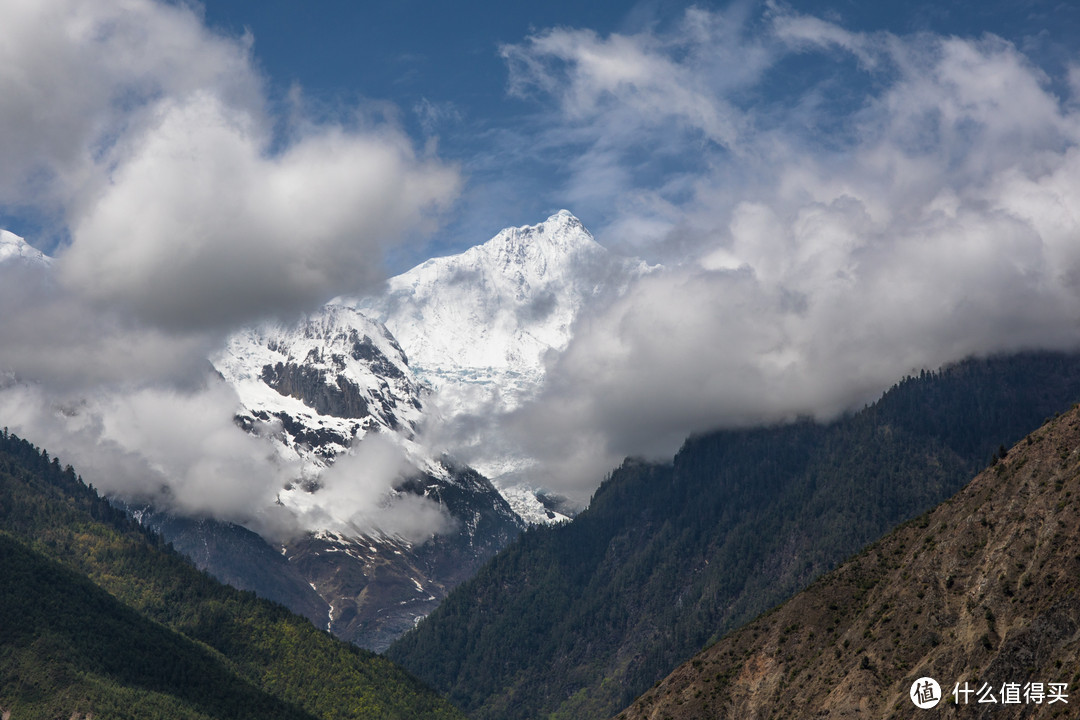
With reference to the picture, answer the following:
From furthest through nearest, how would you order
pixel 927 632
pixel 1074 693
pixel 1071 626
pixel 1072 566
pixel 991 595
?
pixel 927 632, pixel 991 595, pixel 1072 566, pixel 1071 626, pixel 1074 693

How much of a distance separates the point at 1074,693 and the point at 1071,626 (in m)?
12.9

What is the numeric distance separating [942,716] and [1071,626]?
25306mm

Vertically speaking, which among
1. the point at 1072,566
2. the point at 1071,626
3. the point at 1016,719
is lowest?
the point at 1016,719

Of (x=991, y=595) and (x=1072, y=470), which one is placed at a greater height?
(x=1072, y=470)

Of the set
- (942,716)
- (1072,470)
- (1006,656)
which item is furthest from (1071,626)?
(1072,470)

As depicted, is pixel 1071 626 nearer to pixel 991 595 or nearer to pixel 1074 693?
pixel 1074 693

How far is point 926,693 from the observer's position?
178 meters

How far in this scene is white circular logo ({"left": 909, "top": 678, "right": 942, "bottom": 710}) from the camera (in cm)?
17438

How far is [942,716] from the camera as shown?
16838cm

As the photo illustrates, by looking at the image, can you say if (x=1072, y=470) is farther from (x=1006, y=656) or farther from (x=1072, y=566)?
(x=1006, y=656)

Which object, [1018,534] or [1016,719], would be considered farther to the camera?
[1018,534]

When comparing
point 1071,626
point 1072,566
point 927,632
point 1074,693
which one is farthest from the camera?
point 927,632

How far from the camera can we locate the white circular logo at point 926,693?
174375 millimetres

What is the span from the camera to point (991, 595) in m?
182
